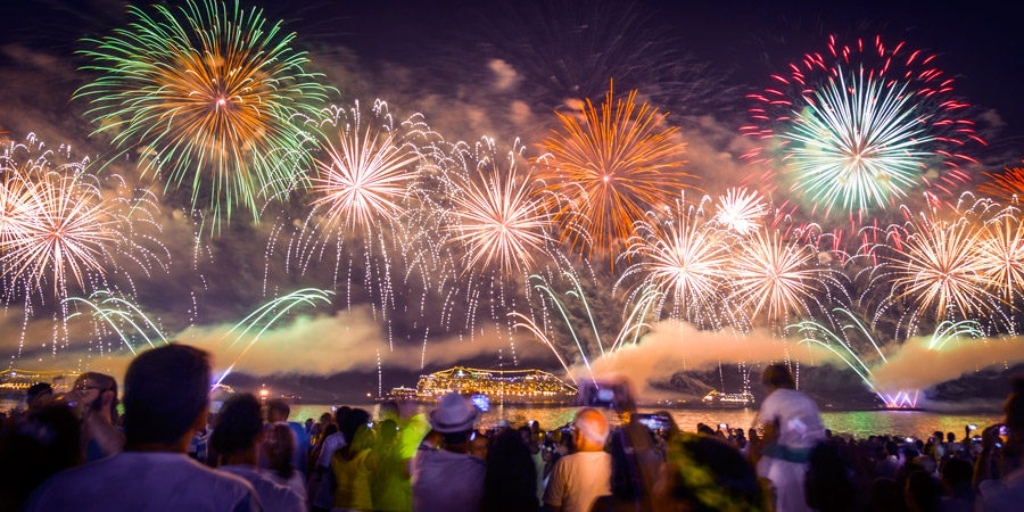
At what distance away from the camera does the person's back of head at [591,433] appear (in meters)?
5.39

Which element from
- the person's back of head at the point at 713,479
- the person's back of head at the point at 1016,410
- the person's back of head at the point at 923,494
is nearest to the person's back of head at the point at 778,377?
the person's back of head at the point at 923,494

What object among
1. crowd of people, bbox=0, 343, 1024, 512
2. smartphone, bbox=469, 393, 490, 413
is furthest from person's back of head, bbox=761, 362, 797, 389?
smartphone, bbox=469, 393, 490, 413

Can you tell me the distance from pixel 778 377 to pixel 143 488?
491 cm

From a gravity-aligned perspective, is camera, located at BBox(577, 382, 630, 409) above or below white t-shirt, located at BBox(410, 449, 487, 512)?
above

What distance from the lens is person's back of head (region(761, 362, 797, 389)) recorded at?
5.89 meters

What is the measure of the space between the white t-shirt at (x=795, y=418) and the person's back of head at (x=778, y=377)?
6.6 inches

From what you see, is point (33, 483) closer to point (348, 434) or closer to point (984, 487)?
point (348, 434)

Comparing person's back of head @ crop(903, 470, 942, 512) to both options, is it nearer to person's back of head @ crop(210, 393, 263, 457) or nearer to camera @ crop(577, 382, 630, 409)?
camera @ crop(577, 382, 630, 409)

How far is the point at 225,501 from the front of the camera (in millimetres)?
2547

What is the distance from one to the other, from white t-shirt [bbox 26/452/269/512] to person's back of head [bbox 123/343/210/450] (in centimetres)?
9

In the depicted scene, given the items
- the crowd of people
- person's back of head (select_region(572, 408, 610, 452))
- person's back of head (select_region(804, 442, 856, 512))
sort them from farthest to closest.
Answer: person's back of head (select_region(572, 408, 610, 452)), person's back of head (select_region(804, 442, 856, 512)), the crowd of people

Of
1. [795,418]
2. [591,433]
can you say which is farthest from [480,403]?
[795,418]

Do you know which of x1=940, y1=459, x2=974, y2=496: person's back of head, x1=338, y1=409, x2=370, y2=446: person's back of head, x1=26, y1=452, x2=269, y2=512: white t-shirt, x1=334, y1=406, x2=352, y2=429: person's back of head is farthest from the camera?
x1=334, y1=406, x2=352, y2=429: person's back of head

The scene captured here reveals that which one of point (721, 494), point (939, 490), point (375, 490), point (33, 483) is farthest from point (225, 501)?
point (939, 490)
